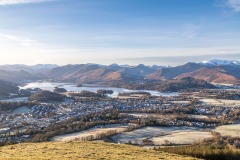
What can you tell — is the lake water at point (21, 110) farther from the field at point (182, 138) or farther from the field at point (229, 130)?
the field at point (229, 130)

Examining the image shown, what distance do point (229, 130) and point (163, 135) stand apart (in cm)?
2173

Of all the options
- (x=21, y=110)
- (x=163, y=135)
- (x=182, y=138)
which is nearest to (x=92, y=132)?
(x=163, y=135)

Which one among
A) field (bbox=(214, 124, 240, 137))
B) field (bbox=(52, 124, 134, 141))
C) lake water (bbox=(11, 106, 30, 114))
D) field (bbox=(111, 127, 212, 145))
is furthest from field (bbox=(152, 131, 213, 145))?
Answer: lake water (bbox=(11, 106, 30, 114))

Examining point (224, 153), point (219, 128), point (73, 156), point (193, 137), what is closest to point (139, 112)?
point (219, 128)

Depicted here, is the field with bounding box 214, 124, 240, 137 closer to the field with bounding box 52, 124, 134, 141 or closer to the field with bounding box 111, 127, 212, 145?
the field with bounding box 111, 127, 212, 145

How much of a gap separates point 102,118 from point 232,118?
155 feet

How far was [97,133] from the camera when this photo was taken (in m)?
91.2

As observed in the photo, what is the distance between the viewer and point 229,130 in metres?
97.5

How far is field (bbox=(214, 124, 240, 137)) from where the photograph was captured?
Answer: 9094 cm

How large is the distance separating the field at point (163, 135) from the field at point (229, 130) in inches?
203

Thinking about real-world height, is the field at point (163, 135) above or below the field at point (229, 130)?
above

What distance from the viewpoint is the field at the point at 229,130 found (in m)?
90.9

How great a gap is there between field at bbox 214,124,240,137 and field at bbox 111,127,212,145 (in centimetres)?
517

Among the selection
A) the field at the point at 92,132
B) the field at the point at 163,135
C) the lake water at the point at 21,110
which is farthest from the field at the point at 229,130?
the lake water at the point at 21,110
